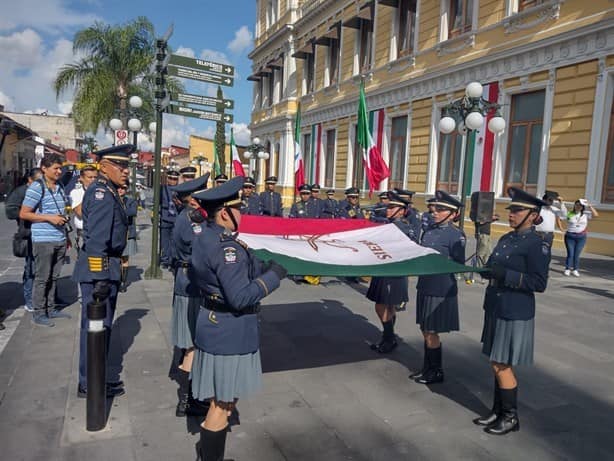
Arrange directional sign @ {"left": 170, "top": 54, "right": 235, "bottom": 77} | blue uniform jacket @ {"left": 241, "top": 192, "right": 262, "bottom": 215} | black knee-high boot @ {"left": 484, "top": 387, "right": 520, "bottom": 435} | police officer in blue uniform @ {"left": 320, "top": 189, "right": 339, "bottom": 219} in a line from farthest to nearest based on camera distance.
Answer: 1. blue uniform jacket @ {"left": 241, "top": 192, "right": 262, "bottom": 215}
2. police officer in blue uniform @ {"left": 320, "top": 189, "right": 339, "bottom": 219}
3. directional sign @ {"left": 170, "top": 54, "right": 235, "bottom": 77}
4. black knee-high boot @ {"left": 484, "top": 387, "right": 520, "bottom": 435}

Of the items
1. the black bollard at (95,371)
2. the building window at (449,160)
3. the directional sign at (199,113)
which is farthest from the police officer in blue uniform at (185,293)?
the building window at (449,160)

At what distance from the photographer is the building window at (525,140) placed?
14117 millimetres

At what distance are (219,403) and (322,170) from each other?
25.1 m

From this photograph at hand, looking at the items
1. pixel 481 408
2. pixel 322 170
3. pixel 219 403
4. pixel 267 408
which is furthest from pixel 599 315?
pixel 322 170

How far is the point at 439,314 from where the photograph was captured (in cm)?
449

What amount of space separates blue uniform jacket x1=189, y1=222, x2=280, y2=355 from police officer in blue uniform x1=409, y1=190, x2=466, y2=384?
7.05 feet

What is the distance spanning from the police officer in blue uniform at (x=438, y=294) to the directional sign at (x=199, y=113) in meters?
5.40

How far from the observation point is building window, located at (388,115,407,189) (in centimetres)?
2058

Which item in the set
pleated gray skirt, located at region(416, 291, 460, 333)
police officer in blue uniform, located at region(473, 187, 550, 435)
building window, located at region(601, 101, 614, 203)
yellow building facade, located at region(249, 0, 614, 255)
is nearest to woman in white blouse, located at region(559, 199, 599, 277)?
building window, located at region(601, 101, 614, 203)

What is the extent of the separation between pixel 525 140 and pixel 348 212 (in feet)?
24.1

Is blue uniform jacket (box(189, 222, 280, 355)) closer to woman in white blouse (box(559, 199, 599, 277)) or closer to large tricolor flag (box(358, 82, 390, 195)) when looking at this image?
large tricolor flag (box(358, 82, 390, 195))

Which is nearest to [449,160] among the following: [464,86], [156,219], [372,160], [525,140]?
[464,86]

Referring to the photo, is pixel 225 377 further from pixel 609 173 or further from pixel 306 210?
pixel 609 173

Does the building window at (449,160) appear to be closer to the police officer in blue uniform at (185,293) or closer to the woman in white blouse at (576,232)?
the woman in white blouse at (576,232)
